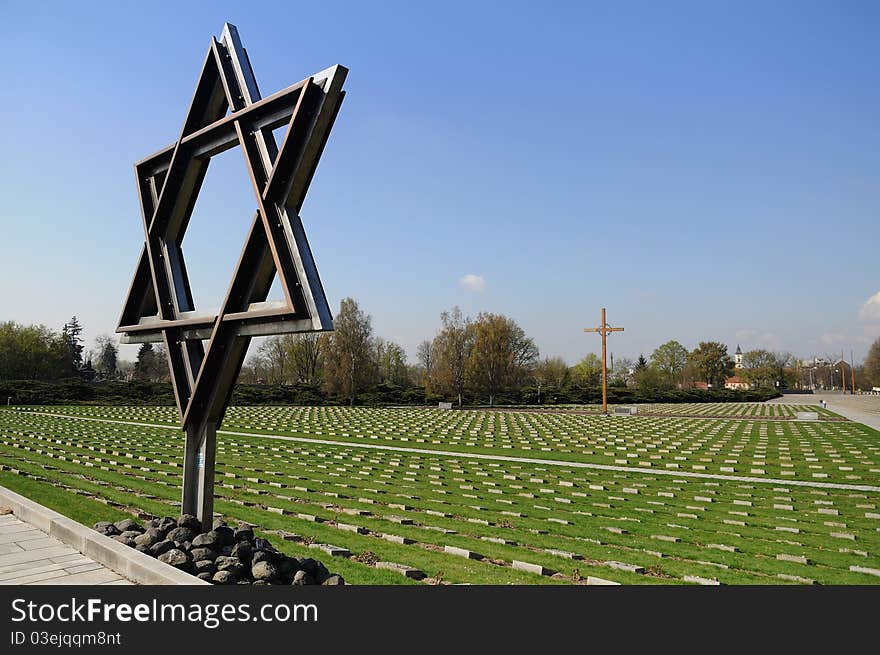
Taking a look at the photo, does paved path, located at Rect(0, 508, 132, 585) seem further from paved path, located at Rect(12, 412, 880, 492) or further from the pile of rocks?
paved path, located at Rect(12, 412, 880, 492)

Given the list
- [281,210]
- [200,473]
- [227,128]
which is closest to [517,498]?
[200,473]

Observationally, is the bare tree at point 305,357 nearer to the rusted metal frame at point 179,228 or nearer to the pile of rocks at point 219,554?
the rusted metal frame at point 179,228

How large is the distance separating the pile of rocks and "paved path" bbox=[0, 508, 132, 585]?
45cm

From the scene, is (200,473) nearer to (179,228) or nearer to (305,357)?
(179,228)

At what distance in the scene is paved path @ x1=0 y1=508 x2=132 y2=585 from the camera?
5.64m

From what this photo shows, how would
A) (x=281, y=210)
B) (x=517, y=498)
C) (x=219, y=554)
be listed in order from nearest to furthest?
(x=281, y=210), (x=219, y=554), (x=517, y=498)

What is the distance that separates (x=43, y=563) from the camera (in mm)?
6164

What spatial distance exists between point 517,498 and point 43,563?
807cm

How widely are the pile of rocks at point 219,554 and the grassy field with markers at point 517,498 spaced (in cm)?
84

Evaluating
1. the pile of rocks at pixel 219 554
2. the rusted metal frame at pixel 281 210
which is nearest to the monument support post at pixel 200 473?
the pile of rocks at pixel 219 554

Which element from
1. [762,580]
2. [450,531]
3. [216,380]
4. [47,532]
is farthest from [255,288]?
[762,580]

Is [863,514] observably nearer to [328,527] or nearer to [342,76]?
[328,527]

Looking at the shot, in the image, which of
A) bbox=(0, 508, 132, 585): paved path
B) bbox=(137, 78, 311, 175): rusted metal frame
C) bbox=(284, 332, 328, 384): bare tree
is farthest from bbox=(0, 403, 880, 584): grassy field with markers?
bbox=(284, 332, 328, 384): bare tree

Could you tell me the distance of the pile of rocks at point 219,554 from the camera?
18.8 feet
